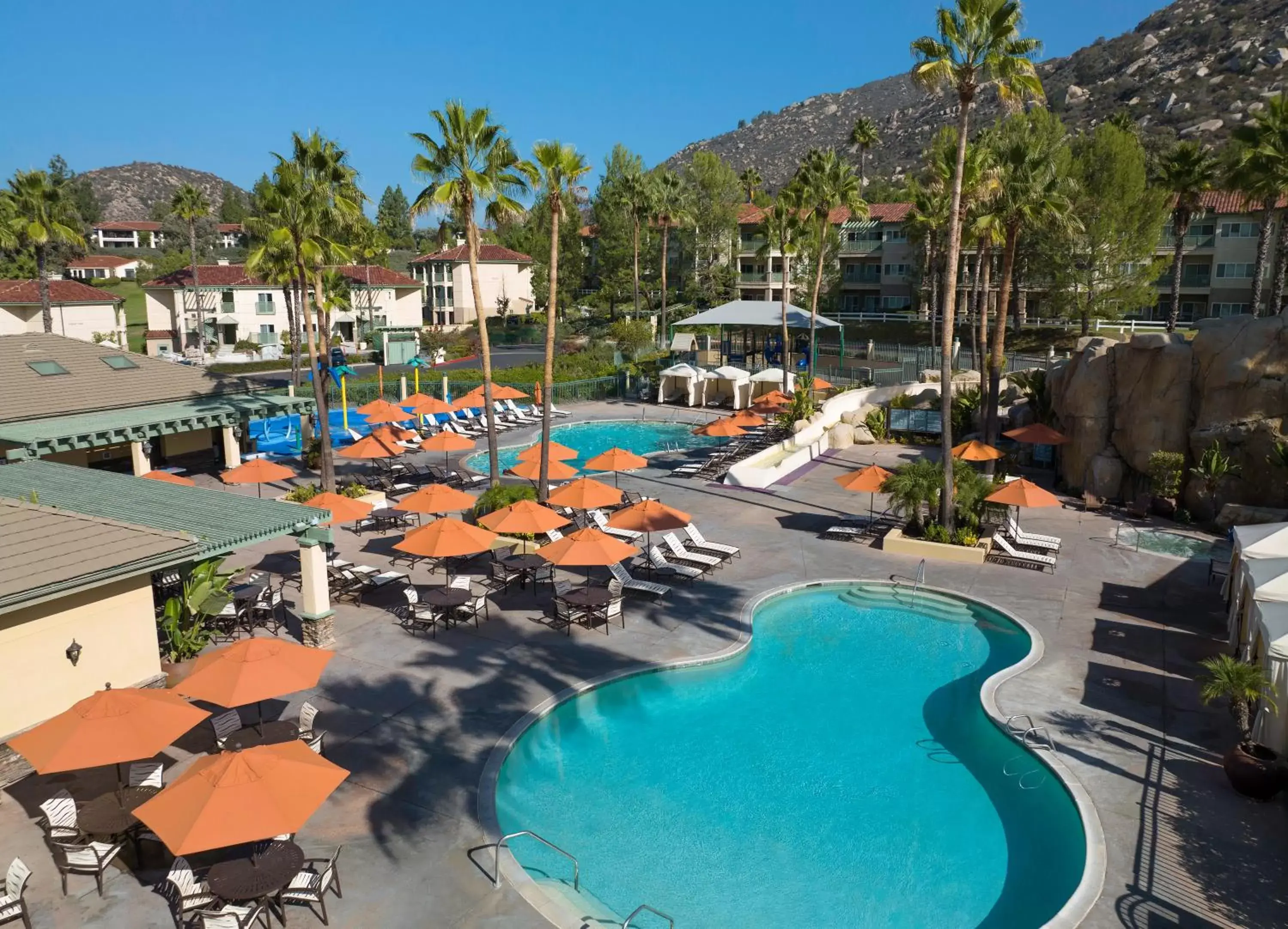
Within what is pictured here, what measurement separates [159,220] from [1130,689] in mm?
170987

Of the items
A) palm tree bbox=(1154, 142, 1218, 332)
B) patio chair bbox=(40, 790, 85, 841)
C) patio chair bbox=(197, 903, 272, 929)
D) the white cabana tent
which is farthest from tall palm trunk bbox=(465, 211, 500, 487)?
palm tree bbox=(1154, 142, 1218, 332)

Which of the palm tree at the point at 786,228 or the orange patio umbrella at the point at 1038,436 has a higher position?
the palm tree at the point at 786,228

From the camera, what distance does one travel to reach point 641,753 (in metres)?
13.5

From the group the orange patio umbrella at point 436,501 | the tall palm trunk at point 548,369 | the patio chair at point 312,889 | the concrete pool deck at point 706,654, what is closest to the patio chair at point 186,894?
the concrete pool deck at point 706,654

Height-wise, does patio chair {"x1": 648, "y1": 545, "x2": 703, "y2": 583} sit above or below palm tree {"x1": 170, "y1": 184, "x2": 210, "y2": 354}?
below

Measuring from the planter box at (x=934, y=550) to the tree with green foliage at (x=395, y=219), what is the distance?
12670 centimetres

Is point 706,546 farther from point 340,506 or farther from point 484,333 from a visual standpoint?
point 484,333

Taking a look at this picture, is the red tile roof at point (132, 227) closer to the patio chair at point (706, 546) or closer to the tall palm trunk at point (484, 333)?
the tall palm trunk at point (484, 333)

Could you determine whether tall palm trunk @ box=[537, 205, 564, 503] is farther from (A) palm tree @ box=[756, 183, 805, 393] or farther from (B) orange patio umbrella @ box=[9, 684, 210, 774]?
(A) palm tree @ box=[756, 183, 805, 393]

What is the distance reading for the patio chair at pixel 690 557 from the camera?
20438 millimetres

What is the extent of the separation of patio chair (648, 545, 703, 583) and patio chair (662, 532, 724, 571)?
0.22 m

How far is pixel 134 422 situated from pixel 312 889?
19.9 metres

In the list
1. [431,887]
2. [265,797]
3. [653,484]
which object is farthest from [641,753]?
[653,484]

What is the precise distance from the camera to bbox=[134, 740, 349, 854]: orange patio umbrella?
27.7 ft
